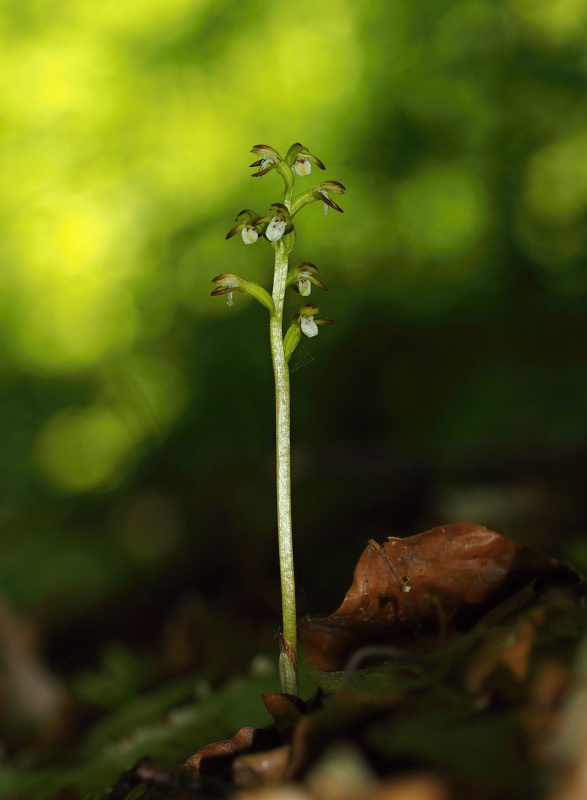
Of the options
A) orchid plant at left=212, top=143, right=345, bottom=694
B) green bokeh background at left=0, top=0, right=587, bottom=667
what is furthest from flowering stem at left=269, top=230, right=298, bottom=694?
green bokeh background at left=0, top=0, right=587, bottom=667

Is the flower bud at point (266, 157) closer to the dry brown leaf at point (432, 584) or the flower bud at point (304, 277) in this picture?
the flower bud at point (304, 277)

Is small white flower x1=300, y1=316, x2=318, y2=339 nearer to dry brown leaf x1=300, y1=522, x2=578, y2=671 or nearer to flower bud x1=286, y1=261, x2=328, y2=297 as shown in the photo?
flower bud x1=286, y1=261, x2=328, y2=297

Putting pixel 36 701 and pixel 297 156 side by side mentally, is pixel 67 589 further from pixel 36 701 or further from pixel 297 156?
pixel 297 156

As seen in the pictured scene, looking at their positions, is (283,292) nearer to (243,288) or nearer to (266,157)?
(243,288)

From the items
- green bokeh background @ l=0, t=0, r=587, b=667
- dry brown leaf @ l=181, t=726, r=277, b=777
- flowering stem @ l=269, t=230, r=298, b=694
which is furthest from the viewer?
green bokeh background @ l=0, t=0, r=587, b=667

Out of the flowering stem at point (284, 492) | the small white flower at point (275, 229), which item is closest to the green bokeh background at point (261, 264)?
the flowering stem at point (284, 492)

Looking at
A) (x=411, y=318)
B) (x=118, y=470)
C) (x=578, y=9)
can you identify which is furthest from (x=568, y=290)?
(x=118, y=470)
